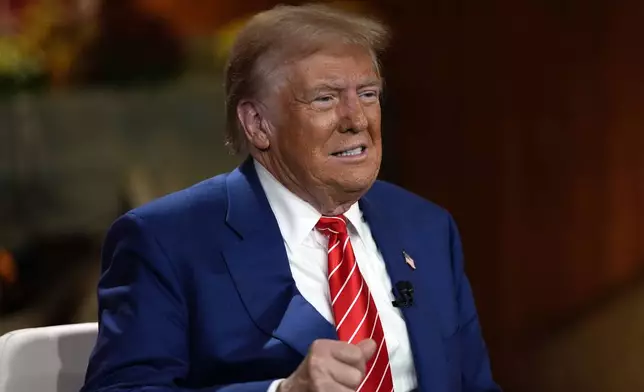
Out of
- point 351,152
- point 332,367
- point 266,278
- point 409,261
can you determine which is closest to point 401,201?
point 409,261

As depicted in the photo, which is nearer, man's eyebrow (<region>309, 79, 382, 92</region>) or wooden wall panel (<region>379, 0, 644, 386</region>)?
man's eyebrow (<region>309, 79, 382, 92</region>)

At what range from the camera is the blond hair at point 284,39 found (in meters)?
1.77

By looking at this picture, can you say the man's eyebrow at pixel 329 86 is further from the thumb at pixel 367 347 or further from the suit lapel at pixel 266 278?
the thumb at pixel 367 347

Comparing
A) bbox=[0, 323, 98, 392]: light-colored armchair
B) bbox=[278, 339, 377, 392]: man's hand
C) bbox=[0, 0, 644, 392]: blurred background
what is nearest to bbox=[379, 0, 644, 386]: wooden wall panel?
bbox=[0, 0, 644, 392]: blurred background

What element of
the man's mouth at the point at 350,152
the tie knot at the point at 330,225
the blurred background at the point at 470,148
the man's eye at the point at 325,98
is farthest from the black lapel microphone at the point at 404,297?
the blurred background at the point at 470,148

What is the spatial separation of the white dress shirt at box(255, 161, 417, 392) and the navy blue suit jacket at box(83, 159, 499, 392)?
0.08 feet

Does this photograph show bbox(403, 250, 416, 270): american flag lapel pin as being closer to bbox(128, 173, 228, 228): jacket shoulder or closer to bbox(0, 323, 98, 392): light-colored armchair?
bbox(128, 173, 228, 228): jacket shoulder

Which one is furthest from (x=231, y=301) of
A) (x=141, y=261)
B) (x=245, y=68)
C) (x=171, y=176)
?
(x=171, y=176)

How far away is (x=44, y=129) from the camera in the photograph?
3.96 metres

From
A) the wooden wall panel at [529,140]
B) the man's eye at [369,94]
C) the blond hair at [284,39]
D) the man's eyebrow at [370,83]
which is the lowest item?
the wooden wall panel at [529,140]

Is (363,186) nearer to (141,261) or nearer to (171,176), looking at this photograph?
(141,261)

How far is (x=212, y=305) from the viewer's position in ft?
5.64

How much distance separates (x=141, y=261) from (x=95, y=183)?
240cm

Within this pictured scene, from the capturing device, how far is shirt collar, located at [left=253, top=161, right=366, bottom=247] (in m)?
1.84
